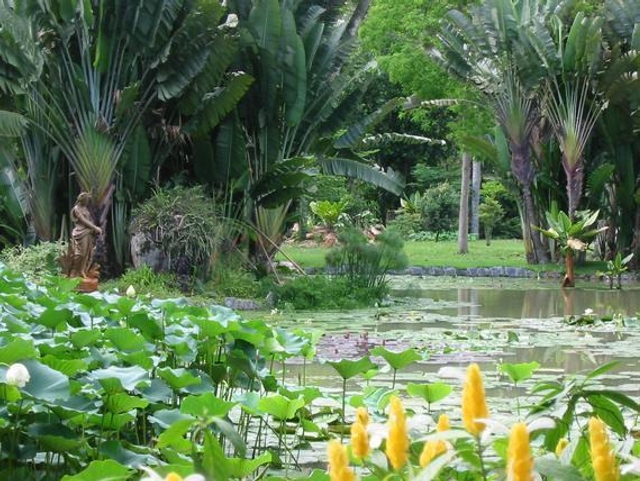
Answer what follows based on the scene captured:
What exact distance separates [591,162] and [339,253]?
8645 mm

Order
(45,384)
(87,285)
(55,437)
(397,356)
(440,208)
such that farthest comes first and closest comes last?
(440,208) → (87,285) → (397,356) → (55,437) → (45,384)

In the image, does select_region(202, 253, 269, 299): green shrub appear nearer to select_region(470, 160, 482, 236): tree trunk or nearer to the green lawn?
the green lawn

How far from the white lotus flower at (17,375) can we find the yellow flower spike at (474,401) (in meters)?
1.77

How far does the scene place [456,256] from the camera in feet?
78.3

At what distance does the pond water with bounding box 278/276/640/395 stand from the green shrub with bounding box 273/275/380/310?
1.05ft

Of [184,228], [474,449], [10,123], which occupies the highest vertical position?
[10,123]

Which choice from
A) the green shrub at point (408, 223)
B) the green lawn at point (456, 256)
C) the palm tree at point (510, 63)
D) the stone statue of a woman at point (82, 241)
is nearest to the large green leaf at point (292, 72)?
the green lawn at point (456, 256)

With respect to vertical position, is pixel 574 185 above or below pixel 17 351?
above

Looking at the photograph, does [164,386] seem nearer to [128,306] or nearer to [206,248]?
[128,306]

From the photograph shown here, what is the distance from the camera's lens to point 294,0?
16781 mm

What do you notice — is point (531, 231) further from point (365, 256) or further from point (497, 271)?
point (365, 256)

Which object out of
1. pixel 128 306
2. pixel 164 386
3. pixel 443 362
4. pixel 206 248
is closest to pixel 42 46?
pixel 206 248

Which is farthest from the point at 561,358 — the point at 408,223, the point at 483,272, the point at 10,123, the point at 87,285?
the point at 408,223

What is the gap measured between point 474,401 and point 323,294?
39.0ft
